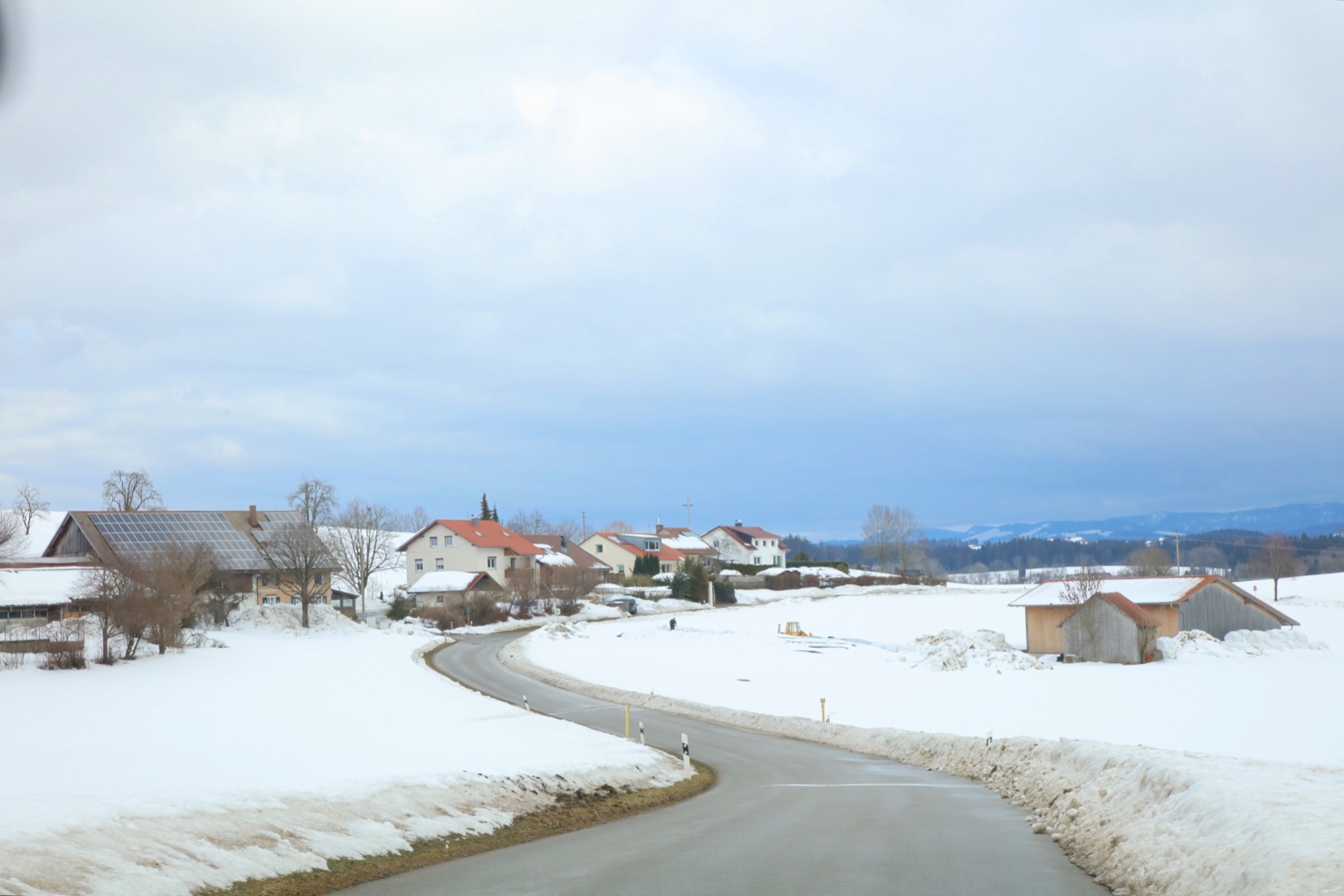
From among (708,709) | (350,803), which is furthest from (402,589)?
(350,803)

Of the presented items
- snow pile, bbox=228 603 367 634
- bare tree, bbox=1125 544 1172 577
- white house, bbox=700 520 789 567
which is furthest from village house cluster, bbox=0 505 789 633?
bare tree, bbox=1125 544 1172 577

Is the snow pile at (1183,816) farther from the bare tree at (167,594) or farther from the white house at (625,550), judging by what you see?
the white house at (625,550)

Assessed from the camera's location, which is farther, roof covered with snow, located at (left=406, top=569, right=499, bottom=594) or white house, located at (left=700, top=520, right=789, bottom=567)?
white house, located at (left=700, top=520, right=789, bottom=567)

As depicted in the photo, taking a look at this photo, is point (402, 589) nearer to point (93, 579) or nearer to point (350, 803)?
point (93, 579)

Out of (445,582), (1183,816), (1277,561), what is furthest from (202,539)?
(1277,561)

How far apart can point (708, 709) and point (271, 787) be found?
2212 centimetres

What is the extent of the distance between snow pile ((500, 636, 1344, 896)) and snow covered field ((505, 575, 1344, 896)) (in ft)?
0.10

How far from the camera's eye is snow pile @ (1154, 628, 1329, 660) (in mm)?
47406

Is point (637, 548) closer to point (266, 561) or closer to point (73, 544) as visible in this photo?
point (266, 561)

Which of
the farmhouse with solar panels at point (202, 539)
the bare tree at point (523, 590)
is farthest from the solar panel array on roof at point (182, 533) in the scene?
the bare tree at point (523, 590)

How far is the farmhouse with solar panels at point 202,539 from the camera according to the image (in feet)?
224

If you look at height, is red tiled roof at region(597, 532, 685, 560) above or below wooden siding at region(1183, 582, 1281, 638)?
above

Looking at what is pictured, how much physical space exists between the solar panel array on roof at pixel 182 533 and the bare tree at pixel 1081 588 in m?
A: 55.6

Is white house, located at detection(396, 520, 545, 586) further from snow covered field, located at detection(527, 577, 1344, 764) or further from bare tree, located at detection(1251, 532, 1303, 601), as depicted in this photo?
bare tree, located at detection(1251, 532, 1303, 601)
